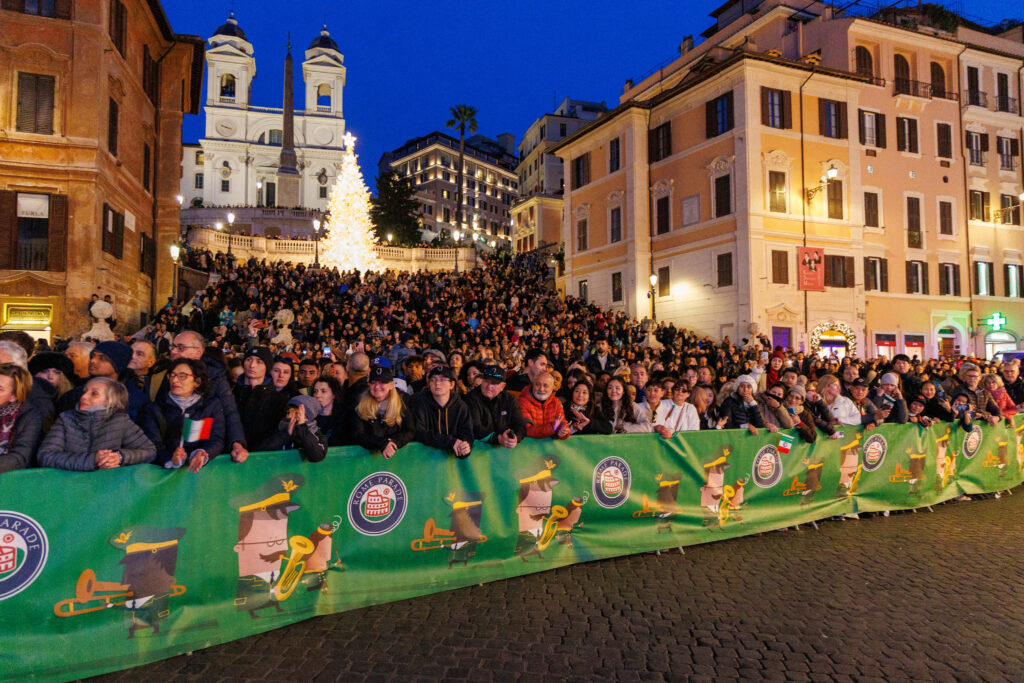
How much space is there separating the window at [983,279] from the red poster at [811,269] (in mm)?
10579

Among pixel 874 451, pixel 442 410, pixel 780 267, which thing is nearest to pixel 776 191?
pixel 780 267

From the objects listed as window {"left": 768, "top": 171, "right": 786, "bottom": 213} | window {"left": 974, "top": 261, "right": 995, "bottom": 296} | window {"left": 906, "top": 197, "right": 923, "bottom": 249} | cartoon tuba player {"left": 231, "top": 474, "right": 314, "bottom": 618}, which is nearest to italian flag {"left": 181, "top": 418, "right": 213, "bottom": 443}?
cartoon tuba player {"left": 231, "top": 474, "right": 314, "bottom": 618}

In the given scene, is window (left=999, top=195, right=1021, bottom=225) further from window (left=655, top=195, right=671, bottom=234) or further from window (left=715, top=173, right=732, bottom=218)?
window (left=655, top=195, right=671, bottom=234)

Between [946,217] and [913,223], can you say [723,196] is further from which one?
[946,217]

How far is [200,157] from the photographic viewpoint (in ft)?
251

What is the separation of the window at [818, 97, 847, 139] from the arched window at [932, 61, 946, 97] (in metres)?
6.80

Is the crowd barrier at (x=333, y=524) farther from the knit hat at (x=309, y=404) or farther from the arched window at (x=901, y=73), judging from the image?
the arched window at (x=901, y=73)

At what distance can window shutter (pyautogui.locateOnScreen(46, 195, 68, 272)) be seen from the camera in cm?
1747

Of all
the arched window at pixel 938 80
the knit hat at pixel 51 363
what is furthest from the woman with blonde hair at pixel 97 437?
the arched window at pixel 938 80

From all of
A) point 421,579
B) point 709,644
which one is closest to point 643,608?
point 709,644

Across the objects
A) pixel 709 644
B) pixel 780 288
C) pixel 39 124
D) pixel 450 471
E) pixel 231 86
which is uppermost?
pixel 231 86

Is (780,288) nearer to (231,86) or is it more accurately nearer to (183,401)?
(183,401)

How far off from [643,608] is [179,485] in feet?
12.4

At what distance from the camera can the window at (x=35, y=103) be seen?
17.5m
